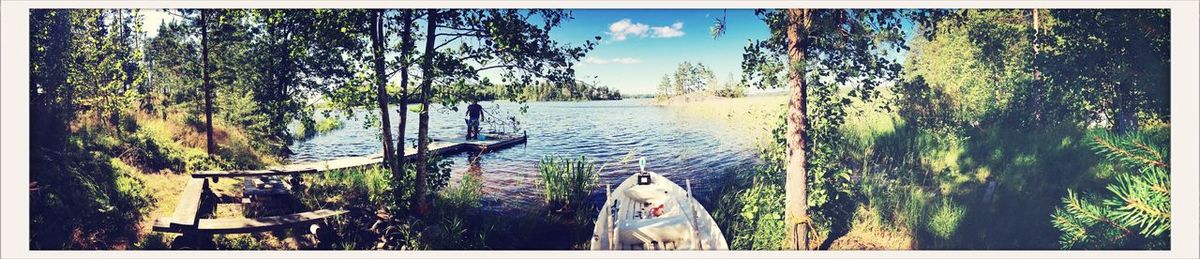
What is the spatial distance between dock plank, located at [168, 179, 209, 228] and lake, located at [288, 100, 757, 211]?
618mm

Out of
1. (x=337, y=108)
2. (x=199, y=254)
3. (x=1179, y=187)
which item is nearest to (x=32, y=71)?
(x=199, y=254)

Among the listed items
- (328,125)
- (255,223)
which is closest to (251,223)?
(255,223)

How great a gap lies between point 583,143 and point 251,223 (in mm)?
2422

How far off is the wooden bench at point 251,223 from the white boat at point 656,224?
6.75 feet

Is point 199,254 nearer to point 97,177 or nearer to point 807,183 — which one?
point 97,177

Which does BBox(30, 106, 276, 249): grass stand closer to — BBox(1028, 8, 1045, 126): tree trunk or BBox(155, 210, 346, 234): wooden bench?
BBox(155, 210, 346, 234): wooden bench

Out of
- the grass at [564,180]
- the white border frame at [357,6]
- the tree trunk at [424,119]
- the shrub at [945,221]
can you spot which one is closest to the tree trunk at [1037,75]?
the white border frame at [357,6]

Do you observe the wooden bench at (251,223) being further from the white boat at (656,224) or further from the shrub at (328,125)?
the white boat at (656,224)

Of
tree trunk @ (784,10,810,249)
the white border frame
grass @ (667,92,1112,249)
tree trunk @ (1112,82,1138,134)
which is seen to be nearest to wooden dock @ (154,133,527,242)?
the white border frame

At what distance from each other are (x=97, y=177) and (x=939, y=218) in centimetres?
627

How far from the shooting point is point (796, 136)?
14.4ft

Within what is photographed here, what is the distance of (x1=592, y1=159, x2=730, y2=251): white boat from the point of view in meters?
4.16

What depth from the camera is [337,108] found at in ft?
13.8

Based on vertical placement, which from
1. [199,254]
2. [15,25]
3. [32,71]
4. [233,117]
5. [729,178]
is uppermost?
[15,25]
